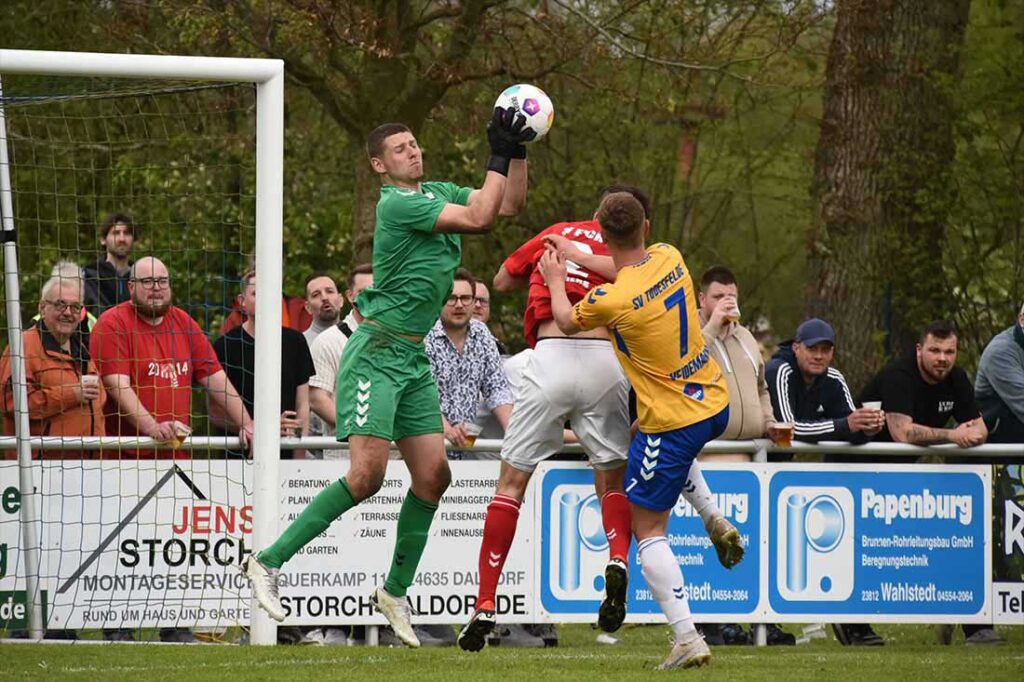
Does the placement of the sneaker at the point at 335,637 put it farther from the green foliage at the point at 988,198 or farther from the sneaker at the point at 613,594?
the green foliage at the point at 988,198

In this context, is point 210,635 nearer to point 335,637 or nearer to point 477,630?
point 335,637

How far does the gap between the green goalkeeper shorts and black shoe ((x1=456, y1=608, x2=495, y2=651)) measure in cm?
94

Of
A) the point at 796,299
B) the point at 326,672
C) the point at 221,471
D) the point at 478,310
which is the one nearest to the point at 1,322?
the point at 221,471

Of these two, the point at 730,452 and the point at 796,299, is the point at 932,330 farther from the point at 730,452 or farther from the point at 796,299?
the point at 796,299

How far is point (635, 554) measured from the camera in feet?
33.8

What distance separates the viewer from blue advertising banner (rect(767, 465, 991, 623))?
10383mm

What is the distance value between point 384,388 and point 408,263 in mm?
629

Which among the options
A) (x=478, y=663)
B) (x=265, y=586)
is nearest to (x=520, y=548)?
(x=478, y=663)

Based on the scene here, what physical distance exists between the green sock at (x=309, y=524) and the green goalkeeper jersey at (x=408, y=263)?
0.88m

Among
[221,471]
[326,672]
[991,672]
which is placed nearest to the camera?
[326,672]

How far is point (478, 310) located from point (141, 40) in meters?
5.22

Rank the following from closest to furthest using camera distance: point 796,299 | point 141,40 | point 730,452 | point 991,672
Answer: point 991,672
point 730,452
point 141,40
point 796,299

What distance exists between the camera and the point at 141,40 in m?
14.7

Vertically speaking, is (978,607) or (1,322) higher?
(1,322)
